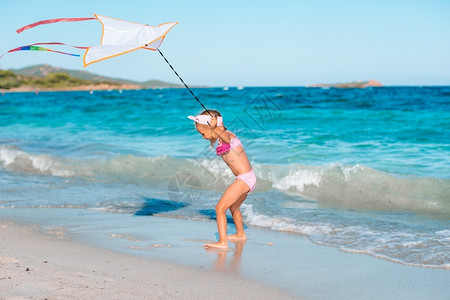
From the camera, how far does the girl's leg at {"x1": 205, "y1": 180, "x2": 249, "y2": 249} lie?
15.8 ft

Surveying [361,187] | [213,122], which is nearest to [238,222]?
[213,122]

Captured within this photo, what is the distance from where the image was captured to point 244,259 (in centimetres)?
445

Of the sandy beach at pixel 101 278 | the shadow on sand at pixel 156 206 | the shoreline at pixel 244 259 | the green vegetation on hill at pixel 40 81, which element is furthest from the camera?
the green vegetation on hill at pixel 40 81

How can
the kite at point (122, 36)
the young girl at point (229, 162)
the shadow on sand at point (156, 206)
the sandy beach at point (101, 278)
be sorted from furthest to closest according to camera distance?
1. the shadow on sand at point (156, 206)
2. the young girl at point (229, 162)
3. the kite at point (122, 36)
4. the sandy beach at point (101, 278)

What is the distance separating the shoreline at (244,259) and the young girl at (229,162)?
0.18 meters

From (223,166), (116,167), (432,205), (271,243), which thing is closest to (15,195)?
(116,167)

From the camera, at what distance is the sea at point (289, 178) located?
5.69 metres

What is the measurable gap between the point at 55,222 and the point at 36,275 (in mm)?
2379

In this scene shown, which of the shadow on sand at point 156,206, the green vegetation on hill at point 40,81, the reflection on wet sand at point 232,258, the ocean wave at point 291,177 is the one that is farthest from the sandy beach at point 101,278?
the green vegetation on hill at point 40,81

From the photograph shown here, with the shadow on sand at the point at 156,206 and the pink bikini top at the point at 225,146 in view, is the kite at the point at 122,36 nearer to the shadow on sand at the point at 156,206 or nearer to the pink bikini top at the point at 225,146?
the pink bikini top at the point at 225,146

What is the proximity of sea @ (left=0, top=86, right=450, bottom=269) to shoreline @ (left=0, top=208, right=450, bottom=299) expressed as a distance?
32 cm

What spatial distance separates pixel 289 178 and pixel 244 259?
165 inches

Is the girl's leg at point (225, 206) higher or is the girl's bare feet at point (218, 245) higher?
the girl's leg at point (225, 206)

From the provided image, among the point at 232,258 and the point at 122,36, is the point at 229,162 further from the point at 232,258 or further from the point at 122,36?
the point at 122,36
